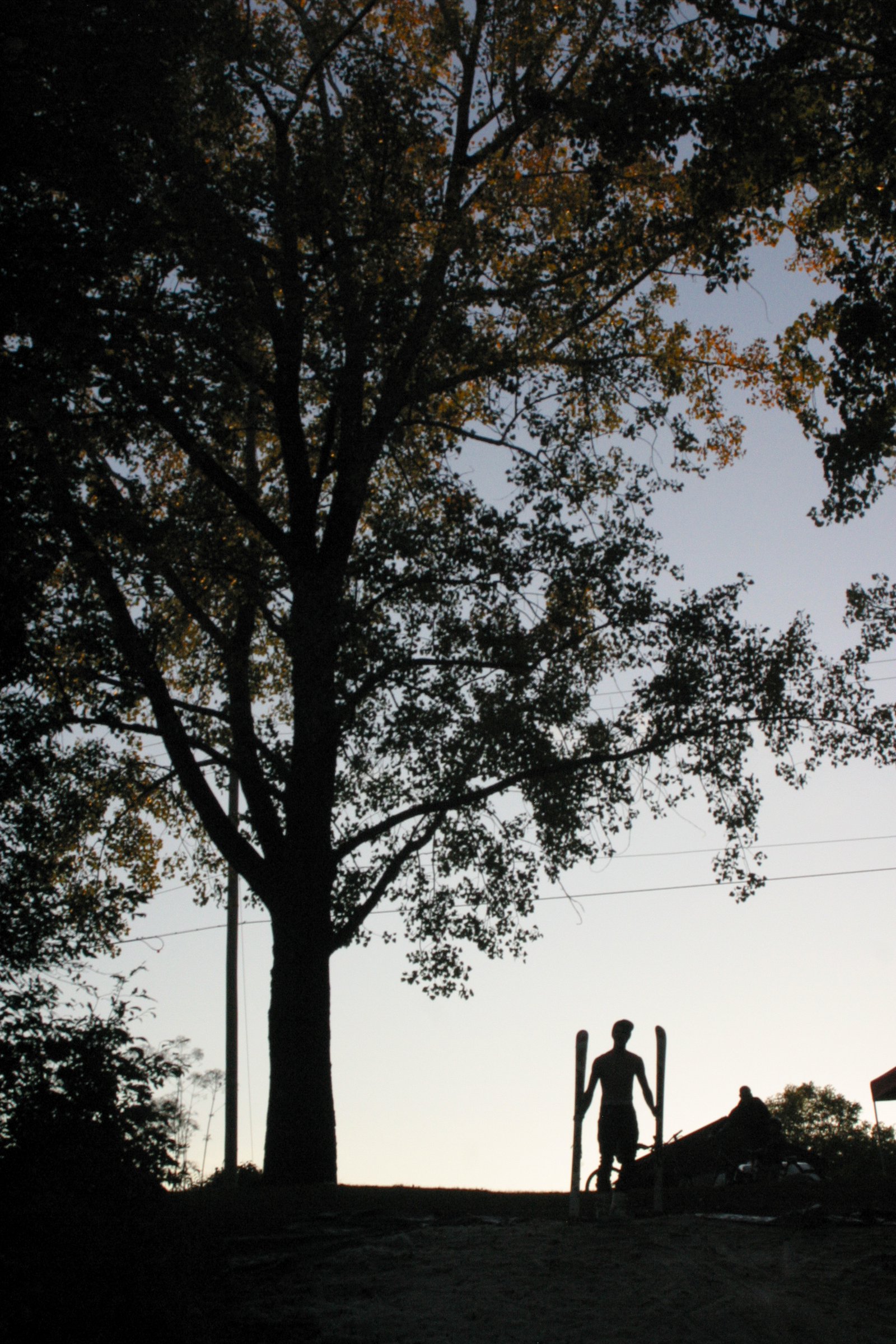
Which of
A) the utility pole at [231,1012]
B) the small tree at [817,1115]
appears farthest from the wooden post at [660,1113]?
the small tree at [817,1115]

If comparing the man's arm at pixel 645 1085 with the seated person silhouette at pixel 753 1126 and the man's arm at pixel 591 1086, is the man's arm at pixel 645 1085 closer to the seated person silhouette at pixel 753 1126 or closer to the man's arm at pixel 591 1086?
the man's arm at pixel 591 1086

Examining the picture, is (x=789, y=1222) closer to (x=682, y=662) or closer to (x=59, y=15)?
(x=682, y=662)

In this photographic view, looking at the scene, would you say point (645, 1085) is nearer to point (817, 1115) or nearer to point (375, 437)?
point (375, 437)

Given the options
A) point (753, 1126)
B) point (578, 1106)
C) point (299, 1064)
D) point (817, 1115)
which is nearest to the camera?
point (578, 1106)

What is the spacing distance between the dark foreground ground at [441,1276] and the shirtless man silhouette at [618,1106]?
1.08 meters

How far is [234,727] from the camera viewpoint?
16453mm

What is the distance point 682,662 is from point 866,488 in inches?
163

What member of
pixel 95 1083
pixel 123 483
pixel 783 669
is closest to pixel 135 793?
pixel 123 483

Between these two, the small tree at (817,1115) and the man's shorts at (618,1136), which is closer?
the man's shorts at (618,1136)

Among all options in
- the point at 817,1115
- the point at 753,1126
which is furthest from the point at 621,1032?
the point at 817,1115

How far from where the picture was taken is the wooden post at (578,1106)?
10.3m

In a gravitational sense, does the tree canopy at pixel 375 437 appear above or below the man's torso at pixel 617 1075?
above

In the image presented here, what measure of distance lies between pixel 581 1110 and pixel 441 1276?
10.6ft

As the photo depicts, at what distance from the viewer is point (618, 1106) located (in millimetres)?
11016
